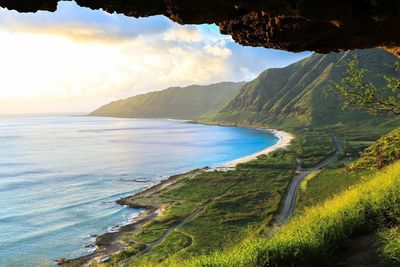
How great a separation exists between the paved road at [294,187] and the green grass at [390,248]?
43.2 meters

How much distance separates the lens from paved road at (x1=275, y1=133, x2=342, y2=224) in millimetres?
70262

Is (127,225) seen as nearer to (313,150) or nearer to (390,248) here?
(390,248)

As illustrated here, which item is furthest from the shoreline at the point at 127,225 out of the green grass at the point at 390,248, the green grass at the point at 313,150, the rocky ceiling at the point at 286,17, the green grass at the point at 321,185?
the rocky ceiling at the point at 286,17

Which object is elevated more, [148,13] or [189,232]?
[148,13]

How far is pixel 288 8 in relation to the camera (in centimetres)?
1093

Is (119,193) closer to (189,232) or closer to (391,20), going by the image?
(189,232)

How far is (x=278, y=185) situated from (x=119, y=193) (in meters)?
40.3

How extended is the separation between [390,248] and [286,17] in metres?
9.36

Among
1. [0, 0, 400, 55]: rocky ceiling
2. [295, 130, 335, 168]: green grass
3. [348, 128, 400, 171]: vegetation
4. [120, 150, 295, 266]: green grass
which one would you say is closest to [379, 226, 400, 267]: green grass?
[0, 0, 400, 55]: rocky ceiling

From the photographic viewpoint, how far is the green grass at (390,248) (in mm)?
14342

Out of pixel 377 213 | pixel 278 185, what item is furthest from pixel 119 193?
pixel 377 213

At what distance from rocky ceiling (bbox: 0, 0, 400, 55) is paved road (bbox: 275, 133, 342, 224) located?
47.4 metres

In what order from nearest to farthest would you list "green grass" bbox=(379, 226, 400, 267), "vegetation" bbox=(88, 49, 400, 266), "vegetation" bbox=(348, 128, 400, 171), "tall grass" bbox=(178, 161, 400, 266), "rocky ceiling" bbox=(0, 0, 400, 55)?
"rocky ceiling" bbox=(0, 0, 400, 55) < "green grass" bbox=(379, 226, 400, 267) < "tall grass" bbox=(178, 161, 400, 266) < "vegetation" bbox=(88, 49, 400, 266) < "vegetation" bbox=(348, 128, 400, 171)

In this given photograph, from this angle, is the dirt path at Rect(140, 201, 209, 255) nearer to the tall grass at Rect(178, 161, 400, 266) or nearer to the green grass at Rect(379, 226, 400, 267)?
the tall grass at Rect(178, 161, 400, 266)
